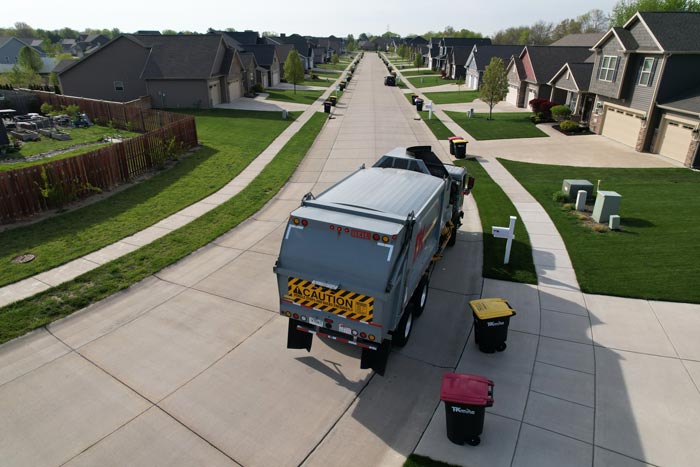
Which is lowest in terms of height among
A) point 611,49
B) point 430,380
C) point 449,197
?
point 430,380

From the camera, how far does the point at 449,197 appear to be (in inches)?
481

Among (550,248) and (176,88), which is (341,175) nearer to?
(550,248)

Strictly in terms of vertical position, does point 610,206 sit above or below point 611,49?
below

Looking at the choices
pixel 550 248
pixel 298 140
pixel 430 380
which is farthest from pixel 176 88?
pixel 430 380

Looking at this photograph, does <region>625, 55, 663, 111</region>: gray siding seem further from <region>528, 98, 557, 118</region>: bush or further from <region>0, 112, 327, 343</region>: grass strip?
<region>0, 112, 327, 343</region>: grass strip

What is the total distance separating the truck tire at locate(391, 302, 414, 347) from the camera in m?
8.67

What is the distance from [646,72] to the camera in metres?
25.7

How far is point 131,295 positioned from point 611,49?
31.5 m

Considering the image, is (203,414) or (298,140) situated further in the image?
(298,140)

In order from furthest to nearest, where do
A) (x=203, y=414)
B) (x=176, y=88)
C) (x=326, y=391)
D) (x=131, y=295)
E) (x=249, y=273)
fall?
(x=176, y=88) < (x=249, y=273) < (x=131, y=295) < (x=326, y=391) < (x=203, y=414)

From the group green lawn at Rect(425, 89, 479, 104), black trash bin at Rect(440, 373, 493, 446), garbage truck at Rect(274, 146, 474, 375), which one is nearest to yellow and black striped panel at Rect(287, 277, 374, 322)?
garbage truck at Rect(274, 146, 474, 375)

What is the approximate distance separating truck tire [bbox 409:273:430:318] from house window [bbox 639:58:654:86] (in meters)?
24.1

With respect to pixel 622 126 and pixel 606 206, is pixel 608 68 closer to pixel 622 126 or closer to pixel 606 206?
pixel 622 126

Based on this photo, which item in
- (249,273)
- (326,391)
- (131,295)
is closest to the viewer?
(326,391)
